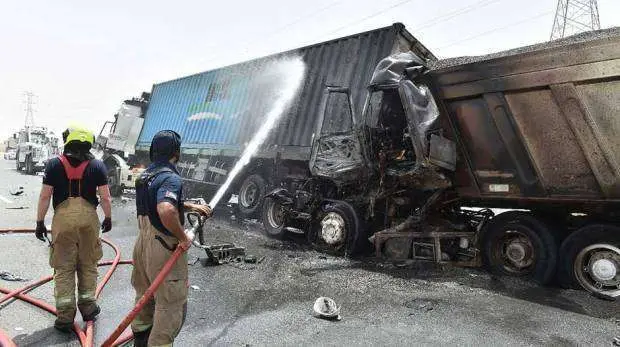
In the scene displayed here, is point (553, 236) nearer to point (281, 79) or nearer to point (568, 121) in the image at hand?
point (568, 121)

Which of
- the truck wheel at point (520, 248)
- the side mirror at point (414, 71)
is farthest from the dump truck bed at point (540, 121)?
the truck wheel at point (520, 248)

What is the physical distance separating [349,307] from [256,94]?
21.5 feet

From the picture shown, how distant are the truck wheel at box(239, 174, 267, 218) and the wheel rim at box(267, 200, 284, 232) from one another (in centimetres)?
101

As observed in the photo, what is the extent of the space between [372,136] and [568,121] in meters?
2.40

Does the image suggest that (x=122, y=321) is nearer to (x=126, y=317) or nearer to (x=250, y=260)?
(x=126, y=317)

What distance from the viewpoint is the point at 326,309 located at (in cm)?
396

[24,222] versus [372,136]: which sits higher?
[372,136]

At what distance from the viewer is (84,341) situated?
3.03 m

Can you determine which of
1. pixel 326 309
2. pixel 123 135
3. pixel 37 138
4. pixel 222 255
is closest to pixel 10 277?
pixel 222 255

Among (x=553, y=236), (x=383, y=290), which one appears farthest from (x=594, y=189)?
(x=383, y=290)

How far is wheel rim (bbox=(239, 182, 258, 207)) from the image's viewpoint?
9.17 meters

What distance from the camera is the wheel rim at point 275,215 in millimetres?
7703

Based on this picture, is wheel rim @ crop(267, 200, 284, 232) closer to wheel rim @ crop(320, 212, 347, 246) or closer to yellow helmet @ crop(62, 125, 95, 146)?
wheel rim @ crop(320, 212, 347, 246)

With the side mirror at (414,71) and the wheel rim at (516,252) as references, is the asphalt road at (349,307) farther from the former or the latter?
the side mirror at (414,71)
